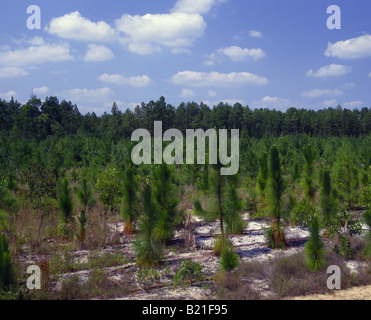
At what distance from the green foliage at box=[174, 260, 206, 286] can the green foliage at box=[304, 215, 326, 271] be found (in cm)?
195

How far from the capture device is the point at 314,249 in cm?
573

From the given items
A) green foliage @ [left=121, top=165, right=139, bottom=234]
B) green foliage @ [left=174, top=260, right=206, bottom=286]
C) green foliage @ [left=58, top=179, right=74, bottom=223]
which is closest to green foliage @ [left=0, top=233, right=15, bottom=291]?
green foliage @ [left=174, top=260, right=206, bottom=286]

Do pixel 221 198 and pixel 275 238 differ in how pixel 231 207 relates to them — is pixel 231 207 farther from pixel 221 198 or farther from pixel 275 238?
pixel 275 238

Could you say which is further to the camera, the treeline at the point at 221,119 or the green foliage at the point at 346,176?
the treeline at the point at 221,119

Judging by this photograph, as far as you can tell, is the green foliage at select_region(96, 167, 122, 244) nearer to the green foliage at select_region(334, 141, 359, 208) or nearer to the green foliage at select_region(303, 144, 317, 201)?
the green foliage at select_region(303, 144, 317, 201)

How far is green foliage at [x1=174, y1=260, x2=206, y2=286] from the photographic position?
5.37 metres

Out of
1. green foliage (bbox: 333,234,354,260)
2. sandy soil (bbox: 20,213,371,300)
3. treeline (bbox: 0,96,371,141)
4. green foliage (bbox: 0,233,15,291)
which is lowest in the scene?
sandy soil (bbox: 20,213,371,300)

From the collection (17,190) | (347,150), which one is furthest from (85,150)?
(347,150)

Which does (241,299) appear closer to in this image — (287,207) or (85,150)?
(287,207)

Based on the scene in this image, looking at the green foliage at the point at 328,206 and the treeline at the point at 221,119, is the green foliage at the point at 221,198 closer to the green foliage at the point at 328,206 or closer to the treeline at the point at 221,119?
the green foliage at the point at 328,206

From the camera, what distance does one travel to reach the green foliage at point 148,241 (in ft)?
19.6

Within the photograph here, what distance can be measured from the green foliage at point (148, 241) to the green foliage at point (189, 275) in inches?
27.8

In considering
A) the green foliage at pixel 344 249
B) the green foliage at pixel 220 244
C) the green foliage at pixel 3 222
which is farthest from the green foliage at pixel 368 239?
the green foliage at pixel 3 222

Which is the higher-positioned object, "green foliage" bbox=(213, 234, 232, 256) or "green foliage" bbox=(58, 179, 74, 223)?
"green foliage" bbox=(58, 179, 74, 223)
